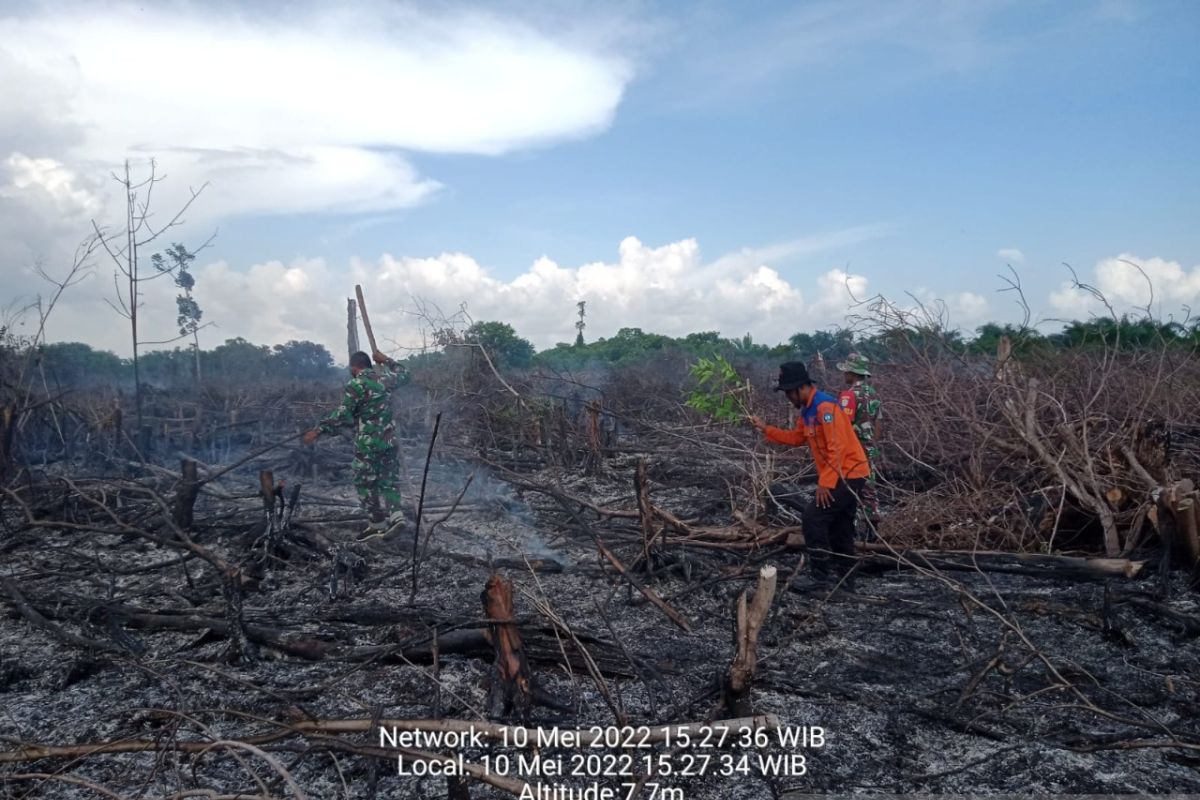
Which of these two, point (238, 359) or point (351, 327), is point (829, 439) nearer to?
point (351, 327)

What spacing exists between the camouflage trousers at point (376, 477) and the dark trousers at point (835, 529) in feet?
12.5

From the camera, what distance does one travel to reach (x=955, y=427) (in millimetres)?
7395

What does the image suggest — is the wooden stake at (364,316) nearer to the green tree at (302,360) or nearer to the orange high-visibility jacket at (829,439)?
the orange high-visibility jacket at (829,439)

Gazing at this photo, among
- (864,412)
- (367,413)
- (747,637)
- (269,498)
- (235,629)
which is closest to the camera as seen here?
(747,637)

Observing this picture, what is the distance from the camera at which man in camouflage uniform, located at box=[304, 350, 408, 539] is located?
7.10 m

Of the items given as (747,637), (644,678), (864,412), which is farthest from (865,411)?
(644,678)

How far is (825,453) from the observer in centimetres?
533

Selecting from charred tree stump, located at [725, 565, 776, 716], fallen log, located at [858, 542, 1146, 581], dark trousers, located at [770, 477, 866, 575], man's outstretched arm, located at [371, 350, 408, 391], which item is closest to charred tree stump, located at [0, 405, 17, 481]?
man's outstretched arm, located at [371, 350, 408, 391]

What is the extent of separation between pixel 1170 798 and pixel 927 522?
3438 millimetres

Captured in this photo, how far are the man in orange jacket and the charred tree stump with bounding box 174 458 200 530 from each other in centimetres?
466

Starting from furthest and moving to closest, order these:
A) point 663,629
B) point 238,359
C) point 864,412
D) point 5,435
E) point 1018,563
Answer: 1. point 238,359
2. point 5,435
3. point 864,412
4. point 1018,563
5. point 663,629

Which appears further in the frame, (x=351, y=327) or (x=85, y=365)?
(x=85, y=365)

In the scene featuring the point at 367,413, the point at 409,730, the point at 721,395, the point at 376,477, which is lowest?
the point at 409,730

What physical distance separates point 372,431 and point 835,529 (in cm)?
412
